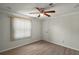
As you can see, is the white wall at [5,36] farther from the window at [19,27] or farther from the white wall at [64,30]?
the white wall at [64,30]

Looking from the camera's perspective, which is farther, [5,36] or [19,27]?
[19,27]

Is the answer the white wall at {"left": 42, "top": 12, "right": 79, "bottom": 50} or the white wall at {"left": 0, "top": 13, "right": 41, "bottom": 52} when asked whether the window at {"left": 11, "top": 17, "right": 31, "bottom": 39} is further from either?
the white wall at {"left": 42, "top": 12, "right": 79, "bottom": 50}

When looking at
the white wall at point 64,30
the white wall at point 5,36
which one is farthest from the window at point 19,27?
the white wall at point 64,30

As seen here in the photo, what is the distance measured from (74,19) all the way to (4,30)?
2.75m

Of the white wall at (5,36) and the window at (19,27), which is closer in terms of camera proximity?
the white wall at (5,36)

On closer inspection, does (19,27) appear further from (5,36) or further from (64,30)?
(64,30)

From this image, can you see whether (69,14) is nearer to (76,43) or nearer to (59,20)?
(59,20)

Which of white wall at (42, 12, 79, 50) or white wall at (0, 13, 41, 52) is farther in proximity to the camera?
white wall at (42, 12, 79, 50)

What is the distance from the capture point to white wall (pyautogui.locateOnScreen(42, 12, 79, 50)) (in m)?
2.55

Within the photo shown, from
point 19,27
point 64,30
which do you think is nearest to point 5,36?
point 19,27

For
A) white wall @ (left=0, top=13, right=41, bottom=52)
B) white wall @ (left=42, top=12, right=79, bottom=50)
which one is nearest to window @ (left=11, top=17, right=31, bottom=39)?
white wall @ (left=0, top=13, right=41, bottom=52)

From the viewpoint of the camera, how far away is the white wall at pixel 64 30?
8.36ft

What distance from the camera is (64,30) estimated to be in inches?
114

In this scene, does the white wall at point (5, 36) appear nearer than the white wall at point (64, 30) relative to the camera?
Yes
